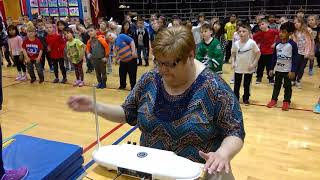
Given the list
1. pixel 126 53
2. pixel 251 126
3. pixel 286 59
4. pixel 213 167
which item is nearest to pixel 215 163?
pixel 213 167

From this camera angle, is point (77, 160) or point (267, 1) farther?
point (267, 1)

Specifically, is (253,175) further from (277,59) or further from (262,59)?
(262,59)

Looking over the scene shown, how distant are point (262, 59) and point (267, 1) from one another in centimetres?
564

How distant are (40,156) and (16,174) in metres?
0.42

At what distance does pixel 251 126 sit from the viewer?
463cm

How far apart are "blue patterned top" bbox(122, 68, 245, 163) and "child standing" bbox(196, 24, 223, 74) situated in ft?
11.1

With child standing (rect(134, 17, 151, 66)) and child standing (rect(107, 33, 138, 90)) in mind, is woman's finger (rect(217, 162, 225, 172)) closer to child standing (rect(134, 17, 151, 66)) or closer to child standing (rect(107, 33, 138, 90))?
child standing (rect(107, 33, 138, 90))

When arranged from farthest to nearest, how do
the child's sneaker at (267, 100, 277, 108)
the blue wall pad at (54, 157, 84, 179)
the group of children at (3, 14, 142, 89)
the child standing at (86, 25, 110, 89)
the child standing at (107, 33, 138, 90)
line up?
the child standing at (86, 25, 110, 89)
the group of children at (3, 14, 142, 89)
the child standing at (107, 33, 138, 90)
the child's sneaker at (267, 100, 277, 108)
the blue wall pad at (54, 157, 84, 179)

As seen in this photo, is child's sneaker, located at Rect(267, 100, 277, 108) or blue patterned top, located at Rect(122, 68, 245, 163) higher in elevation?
blue patterned top, located at Rect(122, 68, 245, 163)

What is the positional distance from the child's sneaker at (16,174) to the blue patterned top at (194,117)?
1.18m

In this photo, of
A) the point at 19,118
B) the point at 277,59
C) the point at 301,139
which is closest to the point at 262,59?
the point at 277,59

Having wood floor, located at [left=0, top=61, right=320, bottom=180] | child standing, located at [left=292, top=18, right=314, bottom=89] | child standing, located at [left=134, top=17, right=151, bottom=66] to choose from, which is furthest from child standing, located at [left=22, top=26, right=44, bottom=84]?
child standing, located at [left=292, top=18, right=314, bottom=89]

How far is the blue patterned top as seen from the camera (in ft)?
5.25

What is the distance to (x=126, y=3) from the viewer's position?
14.0 metres
